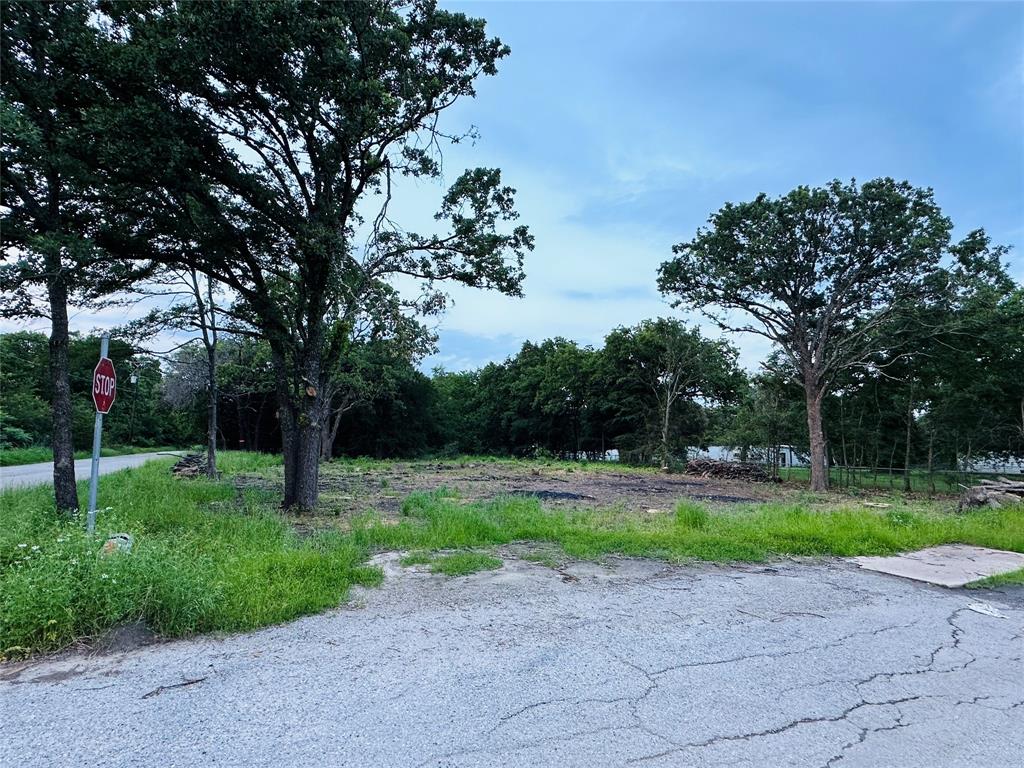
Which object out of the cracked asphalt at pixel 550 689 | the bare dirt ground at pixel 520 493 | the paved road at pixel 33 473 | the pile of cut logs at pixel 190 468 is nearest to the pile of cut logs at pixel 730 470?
the bare dirt ground at pixel 520 493

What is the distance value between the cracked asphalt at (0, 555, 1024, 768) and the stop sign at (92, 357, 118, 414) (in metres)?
2.26

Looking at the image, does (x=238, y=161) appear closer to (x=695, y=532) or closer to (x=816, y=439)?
(x=695, y=532)

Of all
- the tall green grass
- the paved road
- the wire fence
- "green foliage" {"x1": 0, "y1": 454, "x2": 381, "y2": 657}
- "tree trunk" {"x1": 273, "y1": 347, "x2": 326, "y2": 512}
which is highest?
"tree trunk" {"x1": 273, "y1": 347, "x2": 326, "y2": 512}

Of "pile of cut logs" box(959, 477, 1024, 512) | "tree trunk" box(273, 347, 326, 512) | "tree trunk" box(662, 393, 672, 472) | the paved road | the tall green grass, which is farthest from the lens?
"tree trunk" box(662, 393, 672, 472)

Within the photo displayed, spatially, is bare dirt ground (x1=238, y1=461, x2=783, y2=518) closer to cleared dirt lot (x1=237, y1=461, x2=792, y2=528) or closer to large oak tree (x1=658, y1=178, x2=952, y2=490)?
cleared dirt lot (x1=237, y1=461, x2=792, y2=528)

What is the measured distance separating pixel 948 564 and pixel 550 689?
557cm

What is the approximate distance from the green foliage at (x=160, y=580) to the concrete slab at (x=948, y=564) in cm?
538

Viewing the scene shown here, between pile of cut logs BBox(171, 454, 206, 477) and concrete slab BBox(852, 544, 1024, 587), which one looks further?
pile of cut logs BBox(171, 454, 206, 477)

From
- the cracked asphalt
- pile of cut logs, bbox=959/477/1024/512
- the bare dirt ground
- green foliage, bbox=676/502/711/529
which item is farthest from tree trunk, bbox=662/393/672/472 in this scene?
the cracked asphalt

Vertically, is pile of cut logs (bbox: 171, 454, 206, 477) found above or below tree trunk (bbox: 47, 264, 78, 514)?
below

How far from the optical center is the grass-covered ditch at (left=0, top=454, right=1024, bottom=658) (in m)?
3.45

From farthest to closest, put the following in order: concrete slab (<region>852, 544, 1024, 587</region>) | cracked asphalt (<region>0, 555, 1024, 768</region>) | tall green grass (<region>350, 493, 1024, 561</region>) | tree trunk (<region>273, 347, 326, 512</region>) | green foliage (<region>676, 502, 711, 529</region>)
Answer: tree trunk (<region>273, 347, 326, 512</region>) < green foliage (<region>676, 502, 711, 529</region>) < tall green grass (<region>350, 493, 1024, 561</region>) < concrete slab (<region>852, 544, 1024, 587</region>) < cracked asphalt (<region>0, 555, 1024, 768</region>)

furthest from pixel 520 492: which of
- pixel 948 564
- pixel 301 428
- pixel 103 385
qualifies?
pixel 103 385

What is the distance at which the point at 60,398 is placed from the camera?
566 centimetres
